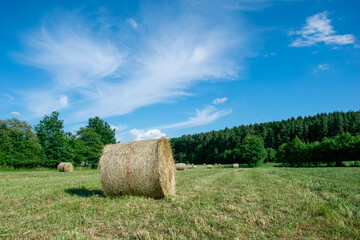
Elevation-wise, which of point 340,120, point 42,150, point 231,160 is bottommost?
point 231,160

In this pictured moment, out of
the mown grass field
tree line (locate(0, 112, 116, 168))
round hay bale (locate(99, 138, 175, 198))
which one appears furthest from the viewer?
tree line (locate(0, 112, 116, 168))

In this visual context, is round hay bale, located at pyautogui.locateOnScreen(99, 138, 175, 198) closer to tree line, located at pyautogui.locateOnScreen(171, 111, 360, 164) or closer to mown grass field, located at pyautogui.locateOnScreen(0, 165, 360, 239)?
mown grass field, located at pyautogui.locateOnScreen(0, 165, 360, 239)

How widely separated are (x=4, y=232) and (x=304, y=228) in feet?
17.9

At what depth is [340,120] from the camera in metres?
84.6

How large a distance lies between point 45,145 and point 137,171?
1610 inches

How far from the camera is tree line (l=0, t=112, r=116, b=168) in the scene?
36.2 meters

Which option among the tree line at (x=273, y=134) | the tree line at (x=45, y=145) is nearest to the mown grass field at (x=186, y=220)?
the tree line at (x=45, y=145)

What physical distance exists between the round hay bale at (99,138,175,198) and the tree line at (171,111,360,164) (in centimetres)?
7082

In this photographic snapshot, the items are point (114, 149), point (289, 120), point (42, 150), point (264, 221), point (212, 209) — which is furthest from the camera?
point (289, 120)

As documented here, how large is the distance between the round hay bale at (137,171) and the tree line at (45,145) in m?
24.2

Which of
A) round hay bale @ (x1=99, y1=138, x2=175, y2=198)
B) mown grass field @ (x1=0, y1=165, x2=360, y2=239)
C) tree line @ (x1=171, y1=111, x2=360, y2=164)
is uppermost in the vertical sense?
tree line @ (x1=171, y1=111, x2=360, y2=164)

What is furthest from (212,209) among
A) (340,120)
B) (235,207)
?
(340,120)

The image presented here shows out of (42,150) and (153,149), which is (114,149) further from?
(42,150)

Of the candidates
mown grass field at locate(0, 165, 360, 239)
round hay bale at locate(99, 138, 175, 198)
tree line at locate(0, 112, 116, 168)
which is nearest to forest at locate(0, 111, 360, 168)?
tree line at locate(0, 112, 116, 168)
